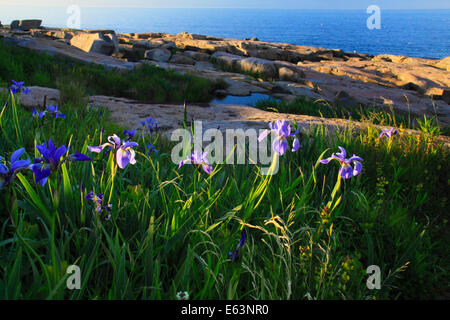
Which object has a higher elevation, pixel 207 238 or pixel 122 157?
pixel 122 157

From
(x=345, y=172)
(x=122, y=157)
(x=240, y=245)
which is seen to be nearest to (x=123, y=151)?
(x=122, y=157)

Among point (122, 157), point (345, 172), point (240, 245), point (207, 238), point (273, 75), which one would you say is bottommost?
point (207, 238)

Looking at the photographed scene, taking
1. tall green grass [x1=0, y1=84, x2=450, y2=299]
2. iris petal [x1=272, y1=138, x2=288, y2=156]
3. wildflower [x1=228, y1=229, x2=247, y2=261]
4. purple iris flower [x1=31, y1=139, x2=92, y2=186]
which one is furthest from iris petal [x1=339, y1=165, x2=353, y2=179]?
purple iris flower [x1=31, y1=139, x2=92, y2=186]

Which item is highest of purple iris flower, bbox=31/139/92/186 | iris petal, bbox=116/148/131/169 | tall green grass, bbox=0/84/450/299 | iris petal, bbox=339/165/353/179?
purple iris flower, bbox=31/139/92/186

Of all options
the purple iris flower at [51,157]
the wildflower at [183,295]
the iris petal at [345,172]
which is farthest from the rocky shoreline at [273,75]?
the purple iris flower at [51,157]

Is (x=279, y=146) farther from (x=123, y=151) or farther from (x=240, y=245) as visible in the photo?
(x=123, y=151)

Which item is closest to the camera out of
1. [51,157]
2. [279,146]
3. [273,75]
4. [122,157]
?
[51,157]

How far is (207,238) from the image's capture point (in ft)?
6.67

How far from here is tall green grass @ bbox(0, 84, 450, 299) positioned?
1.64 meters

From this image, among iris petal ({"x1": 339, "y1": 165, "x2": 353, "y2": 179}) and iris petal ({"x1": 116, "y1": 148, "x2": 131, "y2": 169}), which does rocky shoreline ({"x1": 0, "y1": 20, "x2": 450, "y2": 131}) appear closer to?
iris petal ({"x1": 339, "y1": 165, "x2": 353, "y2": 179})

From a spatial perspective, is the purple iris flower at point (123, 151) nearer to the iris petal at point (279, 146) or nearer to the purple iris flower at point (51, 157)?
the purple iris flower at point (51, 157)

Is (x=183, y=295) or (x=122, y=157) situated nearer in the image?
(x=183, y=295)

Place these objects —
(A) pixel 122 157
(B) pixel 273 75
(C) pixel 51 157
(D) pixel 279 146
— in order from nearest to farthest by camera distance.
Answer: (C) pixel 51 157 < (A) pixel 122 157 < (D) pixel 279 146 < (B) pixel 273 75
